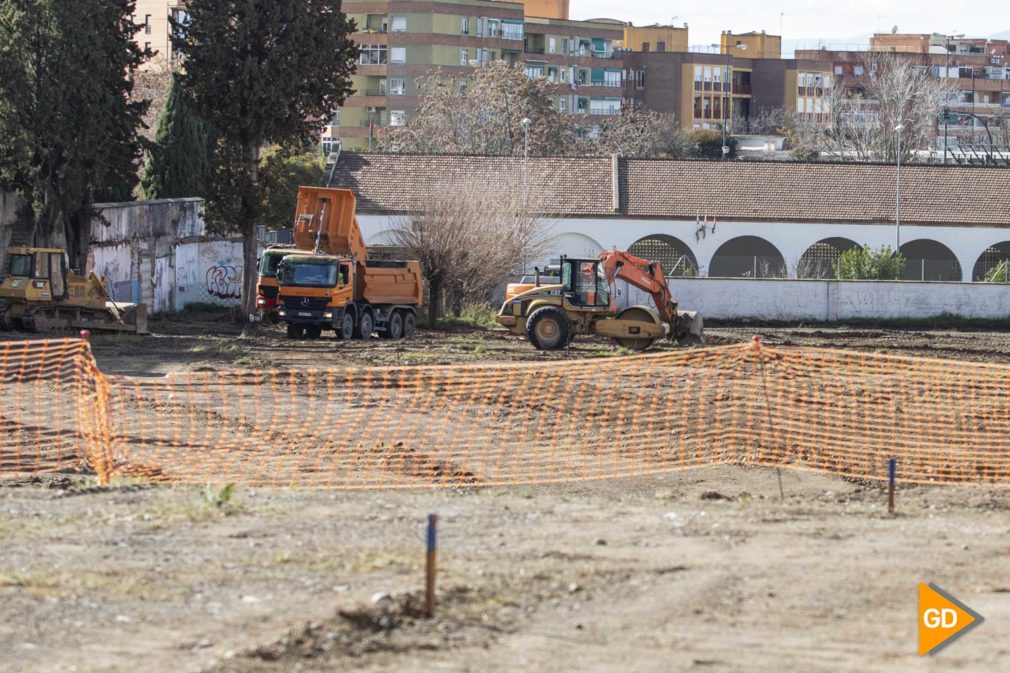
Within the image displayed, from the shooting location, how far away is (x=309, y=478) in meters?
16.8

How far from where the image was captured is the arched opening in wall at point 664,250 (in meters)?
59.2

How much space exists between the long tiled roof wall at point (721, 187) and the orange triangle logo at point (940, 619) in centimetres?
4764

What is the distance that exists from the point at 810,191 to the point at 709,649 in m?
53.4

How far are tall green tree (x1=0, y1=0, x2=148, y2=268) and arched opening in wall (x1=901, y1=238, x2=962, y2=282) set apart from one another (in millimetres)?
30085

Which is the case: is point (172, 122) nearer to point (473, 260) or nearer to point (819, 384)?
point (473, 260)

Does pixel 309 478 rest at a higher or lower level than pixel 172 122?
lower

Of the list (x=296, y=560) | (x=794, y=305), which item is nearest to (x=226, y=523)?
(x=296, y=560)

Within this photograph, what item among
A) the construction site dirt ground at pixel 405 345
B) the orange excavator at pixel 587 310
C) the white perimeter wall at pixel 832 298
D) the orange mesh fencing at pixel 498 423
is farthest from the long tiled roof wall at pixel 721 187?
the orange mesh fencing at pixel 498 423

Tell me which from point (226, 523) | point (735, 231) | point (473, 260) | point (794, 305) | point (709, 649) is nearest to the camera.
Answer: point (709, 649)

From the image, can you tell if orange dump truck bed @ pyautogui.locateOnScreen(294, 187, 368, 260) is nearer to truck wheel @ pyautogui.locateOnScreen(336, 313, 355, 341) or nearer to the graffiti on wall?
truck wheel @ pyautogui.locateOnScreen(336, 313, 355, 341)

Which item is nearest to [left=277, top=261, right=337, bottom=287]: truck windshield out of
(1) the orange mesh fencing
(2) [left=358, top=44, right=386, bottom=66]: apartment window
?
(1) the orange mesh fencing

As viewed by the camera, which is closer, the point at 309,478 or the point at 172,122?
the point at 309,478

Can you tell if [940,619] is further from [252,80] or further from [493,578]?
[252,80]

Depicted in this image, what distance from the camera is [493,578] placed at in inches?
420
